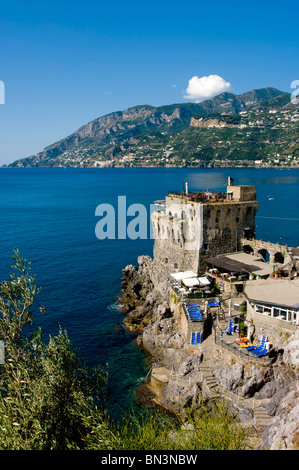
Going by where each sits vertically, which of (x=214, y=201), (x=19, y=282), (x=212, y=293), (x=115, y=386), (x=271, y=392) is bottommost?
(x=115, y=386)

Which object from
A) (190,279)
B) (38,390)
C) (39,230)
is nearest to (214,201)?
(190,279)

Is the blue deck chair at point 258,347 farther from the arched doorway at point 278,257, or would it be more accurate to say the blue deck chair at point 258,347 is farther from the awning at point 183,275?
the arched doorway at point 278,257

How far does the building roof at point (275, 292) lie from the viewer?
82.8 feet

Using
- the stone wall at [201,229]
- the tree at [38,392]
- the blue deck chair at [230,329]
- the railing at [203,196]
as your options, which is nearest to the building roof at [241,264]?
the stone wall at [201,229]

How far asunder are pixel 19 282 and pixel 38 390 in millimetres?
5977

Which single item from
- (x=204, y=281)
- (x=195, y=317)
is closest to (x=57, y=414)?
(x=195, y=317)

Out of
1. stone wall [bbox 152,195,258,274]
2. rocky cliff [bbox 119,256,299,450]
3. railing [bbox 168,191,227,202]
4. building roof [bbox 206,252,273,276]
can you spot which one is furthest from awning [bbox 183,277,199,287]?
railing [bbox 168,191,227,202]

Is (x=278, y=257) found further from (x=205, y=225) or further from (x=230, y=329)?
(x=230, y=329)

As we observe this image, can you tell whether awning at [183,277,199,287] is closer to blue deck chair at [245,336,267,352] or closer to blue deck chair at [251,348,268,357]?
blue deck chair at [245,336,267,352]

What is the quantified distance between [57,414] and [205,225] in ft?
78.5

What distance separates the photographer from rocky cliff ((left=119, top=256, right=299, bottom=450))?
19656 millimetres

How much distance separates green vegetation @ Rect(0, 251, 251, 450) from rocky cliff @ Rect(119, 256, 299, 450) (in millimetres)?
3127

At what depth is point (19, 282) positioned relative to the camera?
1944 cm
